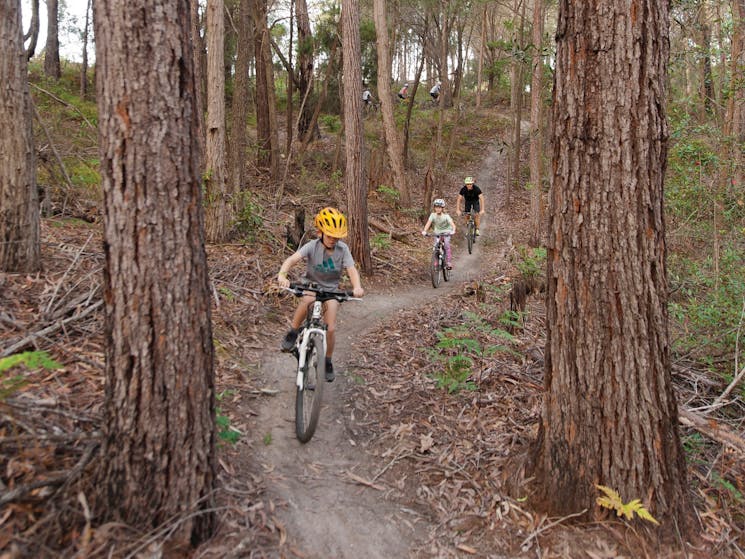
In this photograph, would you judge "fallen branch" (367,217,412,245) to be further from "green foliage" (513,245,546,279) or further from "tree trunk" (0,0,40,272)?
"tree trunk" (0,0,40,272)

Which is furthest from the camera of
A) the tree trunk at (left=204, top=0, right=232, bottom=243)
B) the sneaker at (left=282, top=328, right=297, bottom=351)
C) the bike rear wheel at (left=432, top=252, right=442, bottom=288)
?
the bike rear wheel at (left=432, top=252, right=442, bottom=288)

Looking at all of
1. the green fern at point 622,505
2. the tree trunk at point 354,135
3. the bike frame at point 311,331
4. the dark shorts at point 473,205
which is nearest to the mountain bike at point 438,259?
the tree trunk at point 354,135

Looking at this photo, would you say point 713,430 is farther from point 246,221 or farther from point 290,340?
point 246,221

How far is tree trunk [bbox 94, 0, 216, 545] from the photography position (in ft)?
9.00

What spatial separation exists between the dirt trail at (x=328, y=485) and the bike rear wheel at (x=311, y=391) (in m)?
0.15

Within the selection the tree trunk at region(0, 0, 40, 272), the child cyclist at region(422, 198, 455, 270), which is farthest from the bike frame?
the child cyclist at region(422, 198, 455, 270)

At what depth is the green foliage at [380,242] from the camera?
13045 mm

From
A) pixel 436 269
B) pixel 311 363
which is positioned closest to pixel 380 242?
pixel 436 269

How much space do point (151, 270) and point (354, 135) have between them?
8.45 meters

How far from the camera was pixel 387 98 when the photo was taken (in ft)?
57.1

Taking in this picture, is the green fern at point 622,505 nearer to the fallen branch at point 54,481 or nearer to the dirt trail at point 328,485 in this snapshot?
the dirt trail at point 328,485

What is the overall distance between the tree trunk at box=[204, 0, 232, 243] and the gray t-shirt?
4745mm

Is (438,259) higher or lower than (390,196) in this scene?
lower

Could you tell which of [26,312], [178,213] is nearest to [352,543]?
[178,213]
